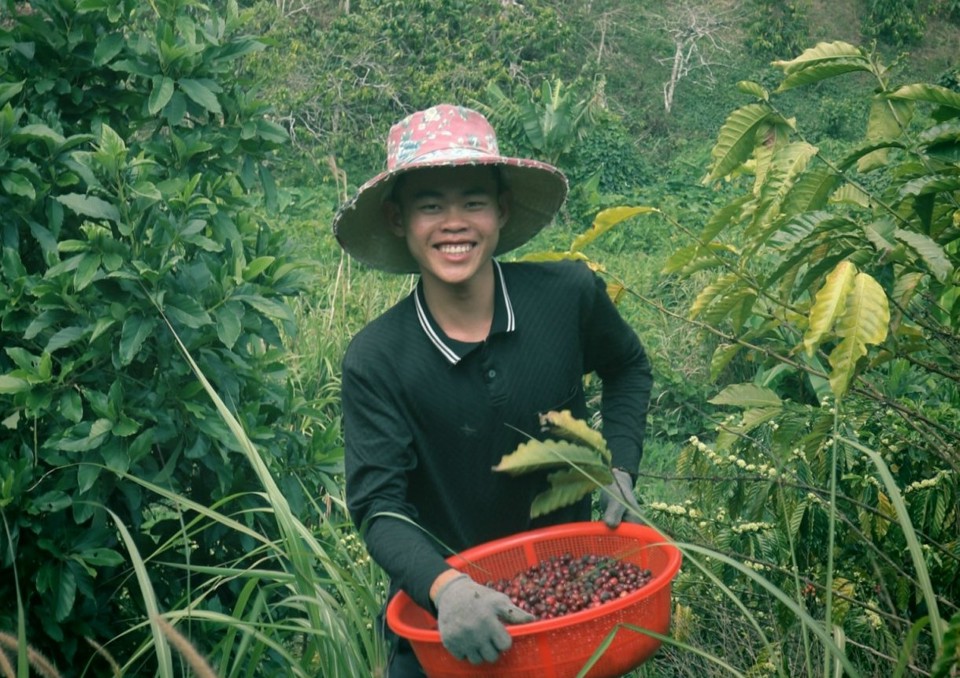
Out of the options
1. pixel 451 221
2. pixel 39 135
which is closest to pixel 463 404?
pixel 451 221

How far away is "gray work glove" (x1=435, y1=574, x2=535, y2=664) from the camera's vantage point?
2.01m

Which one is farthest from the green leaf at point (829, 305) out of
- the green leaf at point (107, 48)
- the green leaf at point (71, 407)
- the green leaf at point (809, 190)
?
the green leaf at point (107, 48)

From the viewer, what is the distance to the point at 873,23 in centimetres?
1216

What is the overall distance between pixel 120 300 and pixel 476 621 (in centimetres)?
153

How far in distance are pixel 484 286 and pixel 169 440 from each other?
1.05 m

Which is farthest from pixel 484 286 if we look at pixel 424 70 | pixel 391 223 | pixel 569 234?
pixel 424 70

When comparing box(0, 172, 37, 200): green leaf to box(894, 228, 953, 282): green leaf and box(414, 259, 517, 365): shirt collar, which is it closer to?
box(414, 259, 517, 365): shirt collar

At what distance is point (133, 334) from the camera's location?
3.12 meters

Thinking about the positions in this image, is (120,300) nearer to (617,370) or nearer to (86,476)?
(86,476)

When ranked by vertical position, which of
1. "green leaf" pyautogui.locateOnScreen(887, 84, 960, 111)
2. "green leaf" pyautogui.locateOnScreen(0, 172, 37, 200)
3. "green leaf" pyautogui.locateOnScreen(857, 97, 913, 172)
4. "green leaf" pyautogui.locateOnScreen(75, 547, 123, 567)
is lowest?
"green leaf" pyautogui.locateOnScreen(75, 547, 123, 567)

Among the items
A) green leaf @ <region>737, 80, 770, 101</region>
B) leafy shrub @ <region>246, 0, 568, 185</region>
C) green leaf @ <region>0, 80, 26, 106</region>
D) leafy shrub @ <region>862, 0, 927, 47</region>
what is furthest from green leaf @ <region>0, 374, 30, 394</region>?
leafy shrub @ <region>862, 0, 927, 47</region>

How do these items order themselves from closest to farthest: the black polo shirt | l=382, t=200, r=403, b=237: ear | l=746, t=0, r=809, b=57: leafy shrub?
the black polo shirt < l=382, t=200, r=403, b=237: ear < l=746, t=0, r=809, b=57: leafy shrub

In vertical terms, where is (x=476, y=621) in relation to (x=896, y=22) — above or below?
below

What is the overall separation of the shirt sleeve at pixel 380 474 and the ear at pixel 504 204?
48 centimetres
